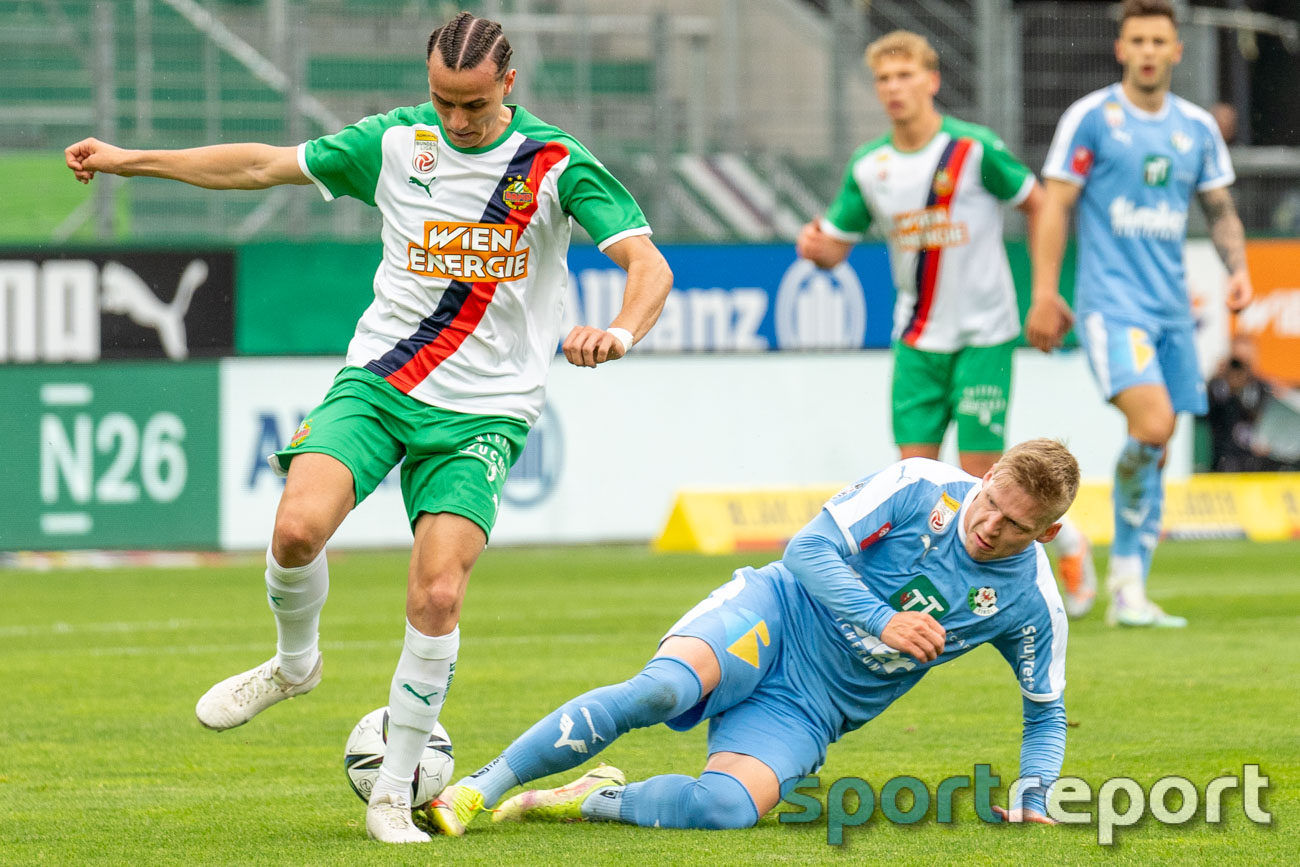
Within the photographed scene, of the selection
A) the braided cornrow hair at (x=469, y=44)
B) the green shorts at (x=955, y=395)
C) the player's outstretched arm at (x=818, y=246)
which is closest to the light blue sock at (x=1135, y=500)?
the green shorts at (x=955, y=395)

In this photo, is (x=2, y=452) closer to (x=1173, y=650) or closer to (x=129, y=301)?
(x=129, y=301)

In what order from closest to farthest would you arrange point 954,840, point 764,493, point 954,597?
point 954,840 < point 954,597 < point 764,493

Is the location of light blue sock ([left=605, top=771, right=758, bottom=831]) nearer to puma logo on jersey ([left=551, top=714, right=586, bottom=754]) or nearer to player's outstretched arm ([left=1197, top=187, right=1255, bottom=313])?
puma logo on jersey ([left=551, top=714, right=586, bottom=754])

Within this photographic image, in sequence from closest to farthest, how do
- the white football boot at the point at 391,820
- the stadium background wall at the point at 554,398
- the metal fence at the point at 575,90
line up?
the white football boot at the point at 391,820
the stadium background wall at the point at 554,398
the metal fence at the point at 575,90

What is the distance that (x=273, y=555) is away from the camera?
16.3ft

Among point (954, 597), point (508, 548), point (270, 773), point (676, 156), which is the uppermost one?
point (676, 156)

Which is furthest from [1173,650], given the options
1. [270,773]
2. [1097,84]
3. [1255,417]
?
[1097,84]

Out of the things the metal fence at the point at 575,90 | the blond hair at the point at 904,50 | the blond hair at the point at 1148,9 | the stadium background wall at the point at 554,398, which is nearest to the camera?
the blond hair at the point at 904,50

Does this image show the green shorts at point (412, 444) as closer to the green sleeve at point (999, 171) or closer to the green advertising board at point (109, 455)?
the green sleeve at point (999, 171)

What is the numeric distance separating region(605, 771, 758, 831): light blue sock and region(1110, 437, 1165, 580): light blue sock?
4567 millimetres

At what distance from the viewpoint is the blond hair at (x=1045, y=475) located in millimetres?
4566

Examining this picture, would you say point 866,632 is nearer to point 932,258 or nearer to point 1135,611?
point 932,258

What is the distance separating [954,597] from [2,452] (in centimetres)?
988

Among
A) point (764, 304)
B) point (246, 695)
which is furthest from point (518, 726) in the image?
point (764, 304)
